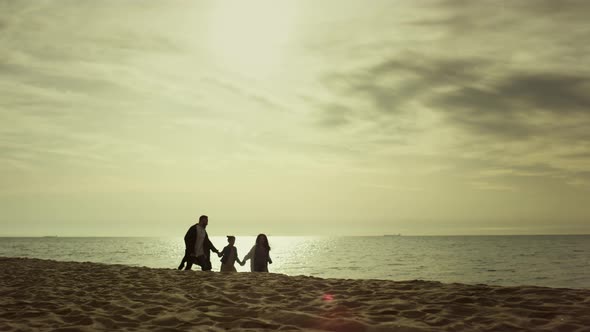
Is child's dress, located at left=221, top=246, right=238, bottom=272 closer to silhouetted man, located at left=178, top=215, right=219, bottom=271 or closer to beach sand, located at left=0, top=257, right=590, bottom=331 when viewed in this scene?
silhouetted man, located at left=178, top=215, right=219, bottom=271

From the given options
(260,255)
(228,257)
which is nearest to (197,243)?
(228,257)

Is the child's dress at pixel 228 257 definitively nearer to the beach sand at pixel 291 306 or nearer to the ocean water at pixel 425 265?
the beach sand at pixel 291 306

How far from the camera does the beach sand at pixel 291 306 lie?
6398 millimetres

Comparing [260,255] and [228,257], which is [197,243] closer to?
[228,257]

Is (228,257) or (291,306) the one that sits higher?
(228,257)

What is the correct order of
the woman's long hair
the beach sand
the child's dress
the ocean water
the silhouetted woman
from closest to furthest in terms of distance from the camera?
1. the beach sand
2. the woman's long hair
3. the silhouetted woman
4. the child's dress
5. the ocean water

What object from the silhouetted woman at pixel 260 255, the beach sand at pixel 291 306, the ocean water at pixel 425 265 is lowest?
the ocean water at pixel 425 265

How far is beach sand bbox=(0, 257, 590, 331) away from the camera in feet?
21.0

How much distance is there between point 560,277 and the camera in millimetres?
42562

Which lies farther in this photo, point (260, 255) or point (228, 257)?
point (228, 257)

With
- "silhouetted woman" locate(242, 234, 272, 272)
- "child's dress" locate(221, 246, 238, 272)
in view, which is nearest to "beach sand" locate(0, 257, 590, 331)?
"silhouetted woman" locate(242, 234, 272, 272)

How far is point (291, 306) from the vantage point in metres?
7.89

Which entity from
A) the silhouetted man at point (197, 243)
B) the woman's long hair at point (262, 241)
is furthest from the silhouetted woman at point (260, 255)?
the silhouetted man at point (197, 243)

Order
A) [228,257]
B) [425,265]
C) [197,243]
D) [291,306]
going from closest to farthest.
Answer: [291,306], [197,243], [228,257], [425,265]
